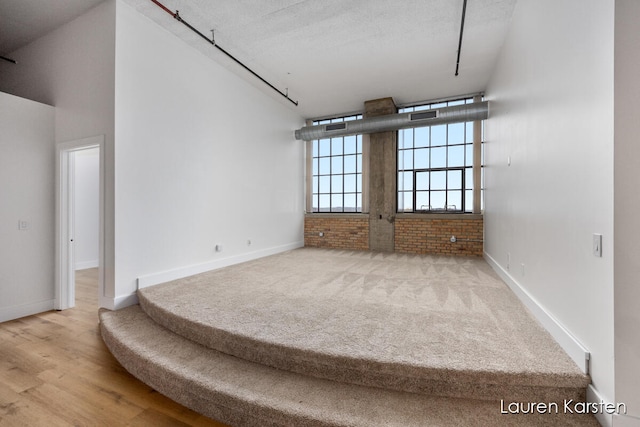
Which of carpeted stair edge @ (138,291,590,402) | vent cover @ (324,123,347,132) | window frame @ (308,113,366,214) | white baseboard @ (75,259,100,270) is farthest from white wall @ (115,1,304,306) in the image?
white baseboard @ (75,259,100,270)

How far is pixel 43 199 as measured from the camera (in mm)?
3697

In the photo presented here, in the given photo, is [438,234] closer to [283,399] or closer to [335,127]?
[335,127]

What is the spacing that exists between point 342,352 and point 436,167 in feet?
19.1

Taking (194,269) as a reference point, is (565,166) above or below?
above

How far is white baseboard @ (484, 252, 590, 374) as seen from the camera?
1.75 metres

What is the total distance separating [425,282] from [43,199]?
5.32m

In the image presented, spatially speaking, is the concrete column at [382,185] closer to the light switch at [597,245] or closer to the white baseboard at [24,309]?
the light switch at [597,245]

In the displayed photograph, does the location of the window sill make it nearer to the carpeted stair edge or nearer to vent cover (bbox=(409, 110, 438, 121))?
vent cover (bbox=(409, 110, 438, 121))

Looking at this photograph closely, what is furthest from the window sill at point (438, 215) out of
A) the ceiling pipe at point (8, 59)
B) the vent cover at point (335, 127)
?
the ceiling pipe at point (8, 59)

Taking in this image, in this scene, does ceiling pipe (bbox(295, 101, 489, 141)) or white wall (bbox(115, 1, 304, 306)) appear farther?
ceiling pipe (bbox(295, 101, 489, 141))

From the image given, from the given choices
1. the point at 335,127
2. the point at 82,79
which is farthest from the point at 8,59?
the point at 335,127

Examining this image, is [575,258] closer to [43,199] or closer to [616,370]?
[616,370]

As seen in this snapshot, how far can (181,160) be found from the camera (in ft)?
13.3

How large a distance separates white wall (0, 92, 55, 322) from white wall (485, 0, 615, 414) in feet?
18.7
